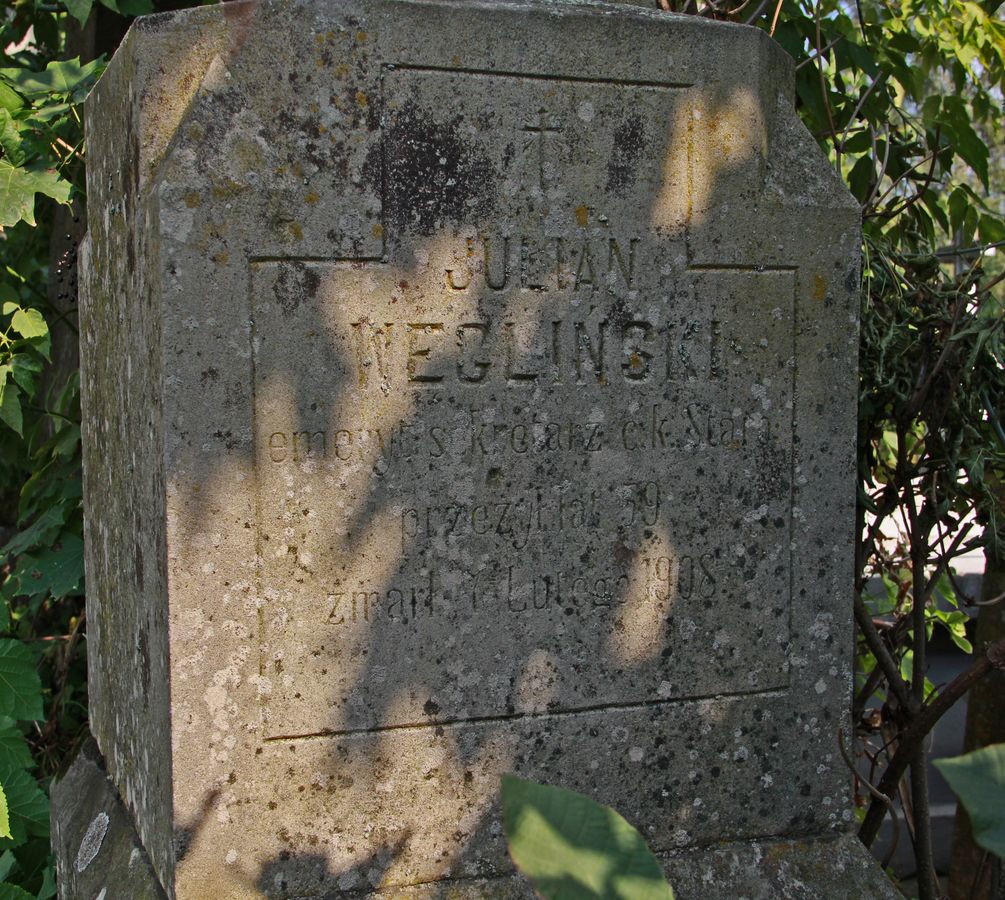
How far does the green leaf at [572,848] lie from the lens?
3.22ft

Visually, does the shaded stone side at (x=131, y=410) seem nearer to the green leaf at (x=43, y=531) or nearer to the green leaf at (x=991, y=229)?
the green leaf at (x=43, y=531)

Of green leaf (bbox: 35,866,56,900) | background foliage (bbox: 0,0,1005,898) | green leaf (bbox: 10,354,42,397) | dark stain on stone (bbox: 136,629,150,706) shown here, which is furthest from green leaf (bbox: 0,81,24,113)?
green leaf (bbox: 35,866,56,900)

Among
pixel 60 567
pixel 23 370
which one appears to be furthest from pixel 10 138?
pixel 60 567

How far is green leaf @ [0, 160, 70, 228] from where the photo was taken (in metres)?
2.59

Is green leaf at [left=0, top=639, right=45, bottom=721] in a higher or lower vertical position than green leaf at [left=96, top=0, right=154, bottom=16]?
lower

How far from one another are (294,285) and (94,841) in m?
1.28

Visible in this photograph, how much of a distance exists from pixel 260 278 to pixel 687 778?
1.28 metres

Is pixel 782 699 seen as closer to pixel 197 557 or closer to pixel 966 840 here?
pixel 197 557

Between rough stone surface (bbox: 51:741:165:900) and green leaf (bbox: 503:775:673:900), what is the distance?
52.9 inches

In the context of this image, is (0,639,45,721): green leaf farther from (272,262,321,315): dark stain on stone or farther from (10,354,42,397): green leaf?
(272,262,321,315): dark stain on stone

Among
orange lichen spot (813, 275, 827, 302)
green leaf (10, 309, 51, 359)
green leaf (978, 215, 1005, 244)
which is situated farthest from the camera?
green leaf (978, 215, 1005, 244)

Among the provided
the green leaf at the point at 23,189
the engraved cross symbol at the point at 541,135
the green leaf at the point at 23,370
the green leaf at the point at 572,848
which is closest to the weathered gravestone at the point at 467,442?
the engraved cross symbol at the point at 541,135

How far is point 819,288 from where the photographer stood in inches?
90.0

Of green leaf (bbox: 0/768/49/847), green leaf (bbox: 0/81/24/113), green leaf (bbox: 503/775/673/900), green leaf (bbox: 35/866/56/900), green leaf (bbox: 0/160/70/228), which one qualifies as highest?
green leaf (bbox: 0/81/24/113)
